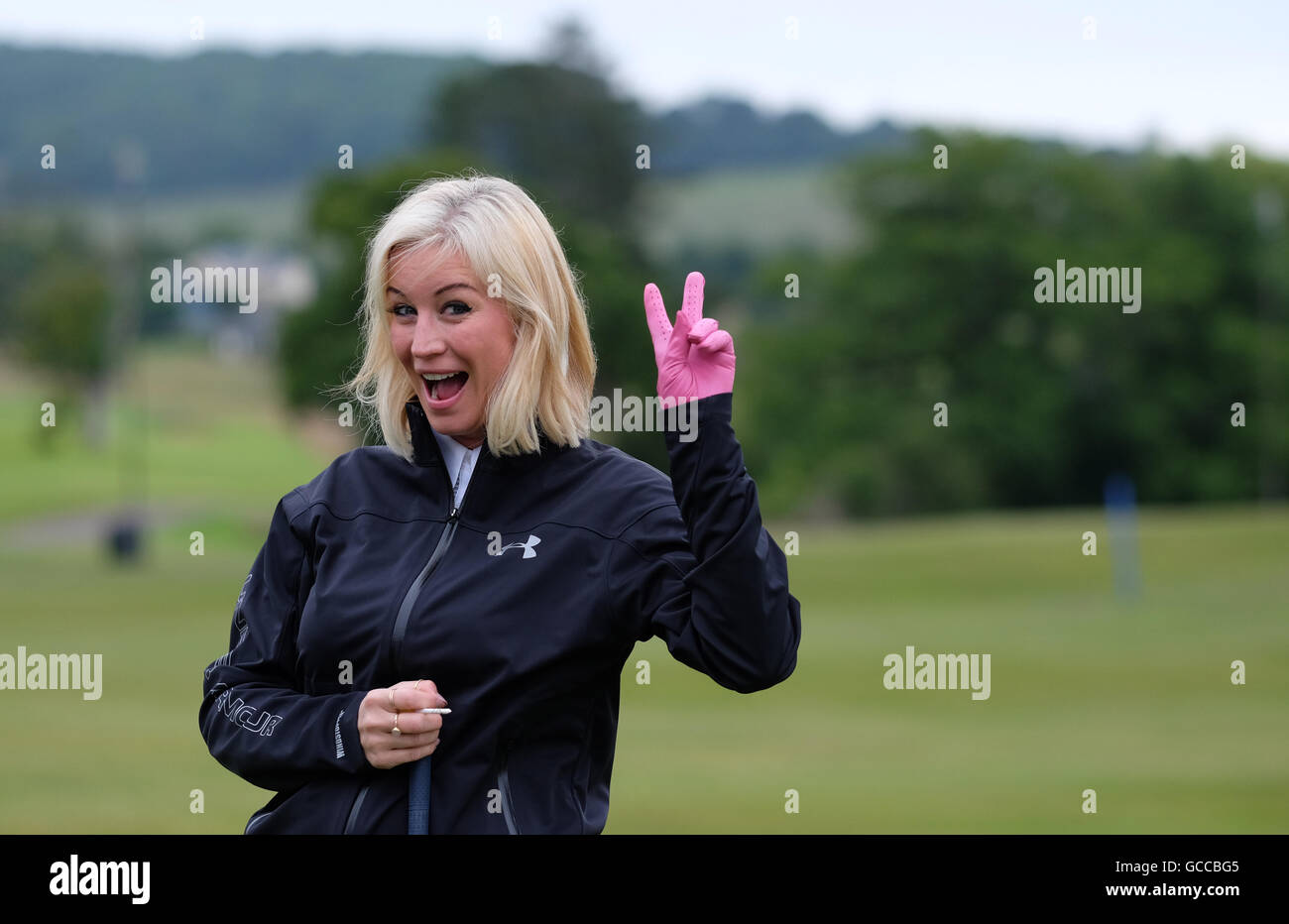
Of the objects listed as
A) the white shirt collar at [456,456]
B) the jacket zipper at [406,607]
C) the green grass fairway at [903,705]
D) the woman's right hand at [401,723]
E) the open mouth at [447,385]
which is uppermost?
the open mouth at [447,385]

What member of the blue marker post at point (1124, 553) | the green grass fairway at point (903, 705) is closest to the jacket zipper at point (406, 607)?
the green grass fairway at point (903, 705)

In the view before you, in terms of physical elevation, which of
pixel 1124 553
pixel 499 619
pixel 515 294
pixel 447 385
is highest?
pixel 515 294

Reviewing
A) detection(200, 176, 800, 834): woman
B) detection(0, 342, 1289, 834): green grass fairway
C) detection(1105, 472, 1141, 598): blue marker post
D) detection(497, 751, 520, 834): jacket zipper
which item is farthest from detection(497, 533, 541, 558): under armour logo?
detection(1105, 472, 1141, 598): blue marker post

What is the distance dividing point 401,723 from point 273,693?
1.33 feet

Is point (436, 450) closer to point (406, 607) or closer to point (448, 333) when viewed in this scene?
point (448, 333)

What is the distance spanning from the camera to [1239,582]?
3322cm

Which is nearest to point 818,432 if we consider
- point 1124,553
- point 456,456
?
point 1124,553

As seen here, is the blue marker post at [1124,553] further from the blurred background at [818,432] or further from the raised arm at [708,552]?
the raised arm at [708,552]

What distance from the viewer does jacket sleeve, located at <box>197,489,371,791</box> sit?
3.32m

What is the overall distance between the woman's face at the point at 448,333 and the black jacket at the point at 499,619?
10cm

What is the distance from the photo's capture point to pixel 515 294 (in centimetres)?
336

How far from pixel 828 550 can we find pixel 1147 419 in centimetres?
4002

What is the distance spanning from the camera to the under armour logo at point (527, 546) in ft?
10.8

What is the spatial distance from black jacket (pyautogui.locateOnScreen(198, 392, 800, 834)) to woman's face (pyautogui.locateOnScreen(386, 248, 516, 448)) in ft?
0.33
